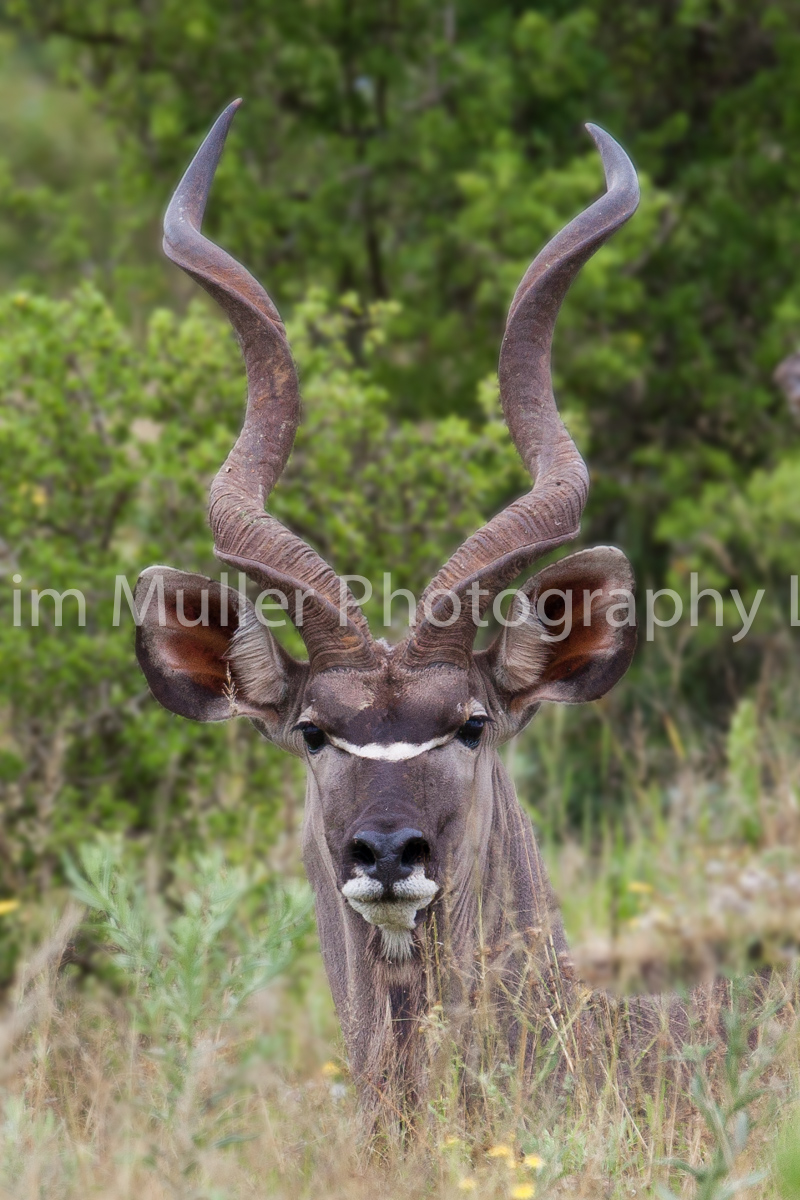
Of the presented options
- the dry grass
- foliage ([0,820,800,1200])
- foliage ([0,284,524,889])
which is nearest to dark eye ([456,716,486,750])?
foliage ([0,820,800,1200])

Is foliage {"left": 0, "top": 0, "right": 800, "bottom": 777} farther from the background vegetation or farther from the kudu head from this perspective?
the kudu head

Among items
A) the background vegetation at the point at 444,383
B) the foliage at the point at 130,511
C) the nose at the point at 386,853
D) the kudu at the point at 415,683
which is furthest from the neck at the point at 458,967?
the foliage at the point at 130,511

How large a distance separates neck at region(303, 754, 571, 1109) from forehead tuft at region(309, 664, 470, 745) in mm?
322

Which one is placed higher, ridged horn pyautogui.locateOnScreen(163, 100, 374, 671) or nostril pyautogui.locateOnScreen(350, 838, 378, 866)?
ridged horn pyautogui.locateOnScreen(163, 100, 374, 671)

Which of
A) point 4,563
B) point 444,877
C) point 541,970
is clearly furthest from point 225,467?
point 4,563

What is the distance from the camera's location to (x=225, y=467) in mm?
5469

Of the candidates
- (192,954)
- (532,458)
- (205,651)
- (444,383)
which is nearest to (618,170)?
(532,458)

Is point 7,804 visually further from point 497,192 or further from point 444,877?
point 497,192

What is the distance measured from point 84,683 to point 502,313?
499 cm

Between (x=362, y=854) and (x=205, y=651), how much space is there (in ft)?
4.21

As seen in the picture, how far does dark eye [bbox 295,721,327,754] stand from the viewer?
203 inches

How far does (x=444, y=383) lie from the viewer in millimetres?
12320

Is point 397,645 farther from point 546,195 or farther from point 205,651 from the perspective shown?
point 546,195

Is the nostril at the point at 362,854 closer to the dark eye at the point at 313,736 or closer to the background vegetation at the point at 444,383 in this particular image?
the dark eye at the point at 313,736
